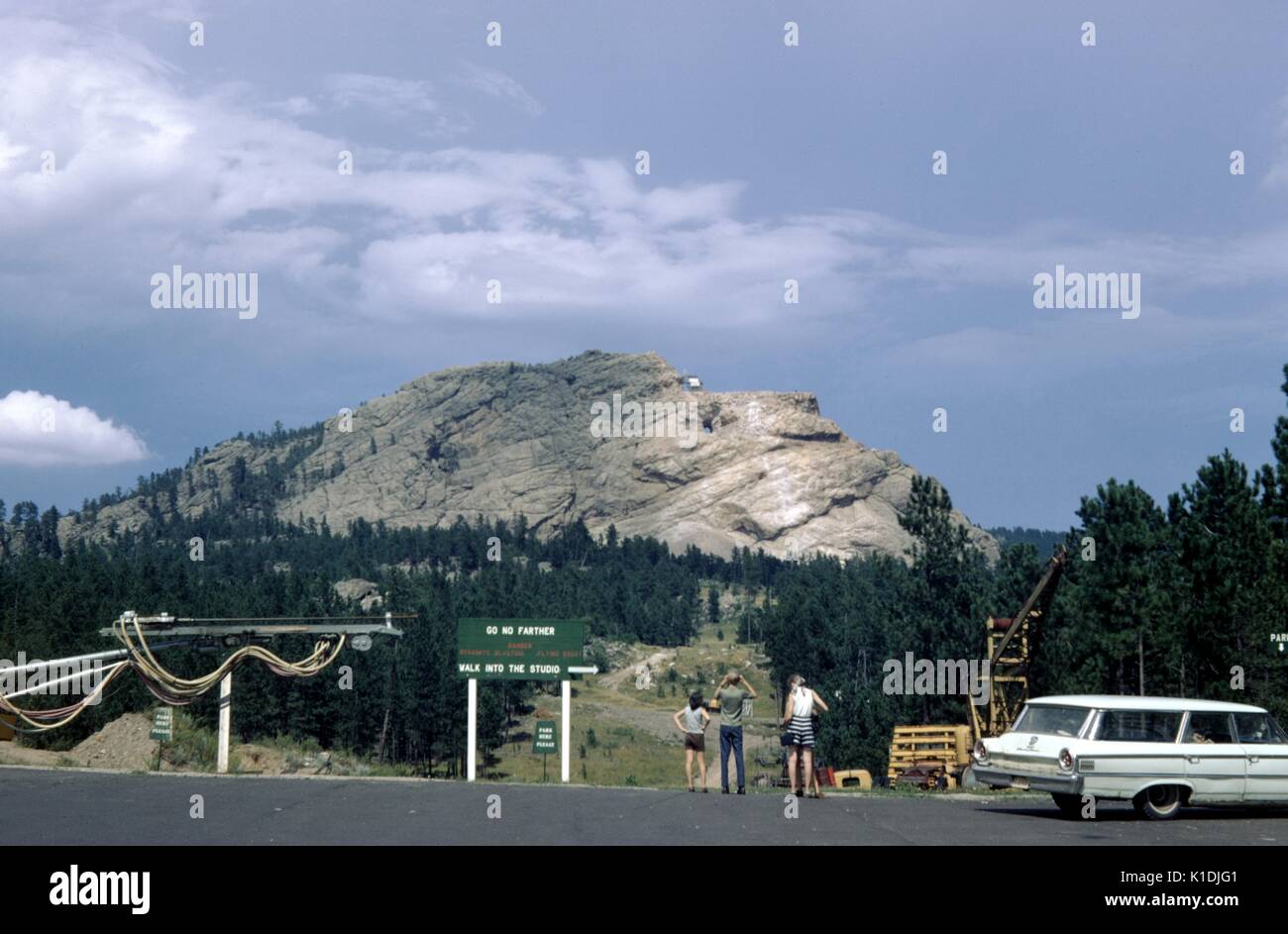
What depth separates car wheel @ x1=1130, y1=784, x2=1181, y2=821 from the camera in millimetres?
17203

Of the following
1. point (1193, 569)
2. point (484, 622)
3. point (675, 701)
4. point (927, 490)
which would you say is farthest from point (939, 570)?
point (675, 701)

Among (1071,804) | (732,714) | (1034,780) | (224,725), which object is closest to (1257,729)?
(1071,804)

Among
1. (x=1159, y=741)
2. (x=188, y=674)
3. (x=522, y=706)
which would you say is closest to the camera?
(x=1159, y=741)

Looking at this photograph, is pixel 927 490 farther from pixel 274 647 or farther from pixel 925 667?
pixel 274 647

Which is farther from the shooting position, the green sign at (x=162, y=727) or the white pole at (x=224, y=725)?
the white pole at (x=224, y=725)

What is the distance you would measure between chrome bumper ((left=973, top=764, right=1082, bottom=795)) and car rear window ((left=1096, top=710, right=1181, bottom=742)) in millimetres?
734

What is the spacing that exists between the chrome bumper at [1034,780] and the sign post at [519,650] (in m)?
11.7

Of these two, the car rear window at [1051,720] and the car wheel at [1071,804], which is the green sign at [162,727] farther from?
the car wheel at [1071,804]

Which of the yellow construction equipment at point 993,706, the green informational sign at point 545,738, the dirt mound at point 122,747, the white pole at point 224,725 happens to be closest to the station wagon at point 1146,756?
the white pole at point 224,725

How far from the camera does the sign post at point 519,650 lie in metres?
28.4

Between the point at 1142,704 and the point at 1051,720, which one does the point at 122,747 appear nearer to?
the point at 1051,720

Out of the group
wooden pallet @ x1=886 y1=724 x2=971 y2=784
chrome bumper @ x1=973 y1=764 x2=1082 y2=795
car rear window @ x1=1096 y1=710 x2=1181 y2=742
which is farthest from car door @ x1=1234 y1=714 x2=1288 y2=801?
wooden pallet @ x1=886 y1=724 x2=971 y2=784

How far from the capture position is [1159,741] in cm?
1727
